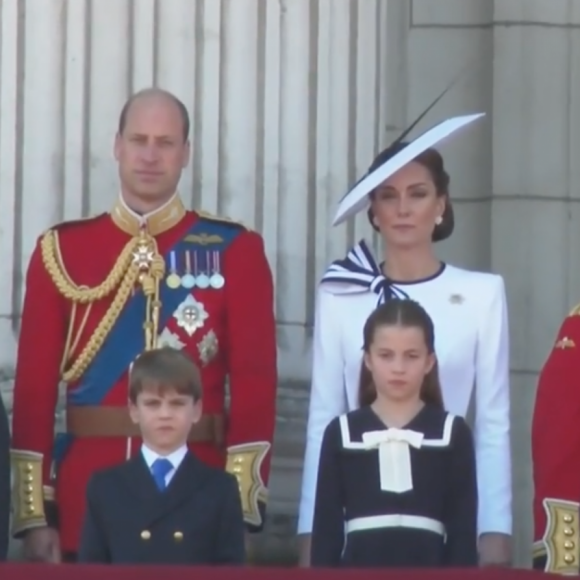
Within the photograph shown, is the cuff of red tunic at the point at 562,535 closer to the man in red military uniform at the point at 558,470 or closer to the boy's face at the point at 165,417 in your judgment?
the man in red military uniform at the point at 558,470

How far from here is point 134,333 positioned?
6.23 m

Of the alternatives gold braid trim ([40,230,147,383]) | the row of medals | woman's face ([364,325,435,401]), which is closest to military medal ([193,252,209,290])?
the row of medals

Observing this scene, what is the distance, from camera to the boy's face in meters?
5.81

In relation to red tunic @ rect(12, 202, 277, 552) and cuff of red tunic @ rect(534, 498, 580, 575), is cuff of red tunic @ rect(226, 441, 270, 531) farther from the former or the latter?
cuff of red tunic @ rect(534, 498, 580, 575)

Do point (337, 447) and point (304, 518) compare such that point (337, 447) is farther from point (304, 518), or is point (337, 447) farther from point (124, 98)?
point (124, 98)

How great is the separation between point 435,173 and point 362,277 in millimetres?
283

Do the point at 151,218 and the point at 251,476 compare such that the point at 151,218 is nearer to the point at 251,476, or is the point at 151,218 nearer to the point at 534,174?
the point at 251,476

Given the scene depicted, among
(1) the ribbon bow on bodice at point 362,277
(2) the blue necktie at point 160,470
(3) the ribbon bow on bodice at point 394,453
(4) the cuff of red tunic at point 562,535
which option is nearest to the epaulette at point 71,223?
(1) the ribbon bow on bodice at point 362,277

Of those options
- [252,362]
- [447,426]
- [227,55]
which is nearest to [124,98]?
[227,55]

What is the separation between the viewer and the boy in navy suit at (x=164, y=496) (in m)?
5.76

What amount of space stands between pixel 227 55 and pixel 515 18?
1707 mm

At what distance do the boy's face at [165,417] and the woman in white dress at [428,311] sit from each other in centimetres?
43

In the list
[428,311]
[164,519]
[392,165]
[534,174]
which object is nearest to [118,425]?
[164,519]

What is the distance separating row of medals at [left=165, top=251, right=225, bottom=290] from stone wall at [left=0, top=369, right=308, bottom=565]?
22.3 inches
